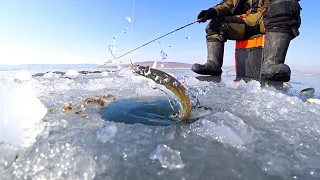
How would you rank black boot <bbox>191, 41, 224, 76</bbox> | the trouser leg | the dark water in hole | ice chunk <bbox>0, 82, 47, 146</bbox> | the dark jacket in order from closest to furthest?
ice chunk <bbox>0, 82, 47, 146</bbox> < the dark water in hole < the trouser leg < the dark jacket < black boot <bbox>191, 41, 224, 76</bbox>

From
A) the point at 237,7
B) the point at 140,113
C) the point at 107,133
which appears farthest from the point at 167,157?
the point at 237,7

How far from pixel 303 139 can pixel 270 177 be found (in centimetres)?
43

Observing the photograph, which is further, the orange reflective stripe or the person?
the orange reflective stripe

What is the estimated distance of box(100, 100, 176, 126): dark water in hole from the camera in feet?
3.92

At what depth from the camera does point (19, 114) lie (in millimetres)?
883

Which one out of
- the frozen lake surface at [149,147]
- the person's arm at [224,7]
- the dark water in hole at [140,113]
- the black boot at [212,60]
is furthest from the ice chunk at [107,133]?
the person's arm at [224,7]

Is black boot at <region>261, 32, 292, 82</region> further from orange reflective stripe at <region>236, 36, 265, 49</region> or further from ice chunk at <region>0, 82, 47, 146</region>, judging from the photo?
ice chunk at <region>0, 82, 47, 146</region>

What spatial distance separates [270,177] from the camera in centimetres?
65

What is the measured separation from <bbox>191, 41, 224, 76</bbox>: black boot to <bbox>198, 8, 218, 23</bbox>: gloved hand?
0.44 m

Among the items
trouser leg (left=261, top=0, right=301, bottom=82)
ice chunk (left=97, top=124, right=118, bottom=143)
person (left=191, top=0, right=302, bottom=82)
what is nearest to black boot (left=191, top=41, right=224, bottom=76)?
person (left=191, top=0, right=302, bottom=82)

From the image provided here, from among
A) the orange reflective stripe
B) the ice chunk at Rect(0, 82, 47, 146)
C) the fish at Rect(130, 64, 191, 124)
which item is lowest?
the ice chunk at Rect(0, 82, 47, 146)

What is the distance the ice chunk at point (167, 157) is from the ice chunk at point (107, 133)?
0.25 metres

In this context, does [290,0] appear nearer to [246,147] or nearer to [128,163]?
[246,147]

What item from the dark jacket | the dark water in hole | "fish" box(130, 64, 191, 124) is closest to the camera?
"fish" box(130, 64, 191, 124)
